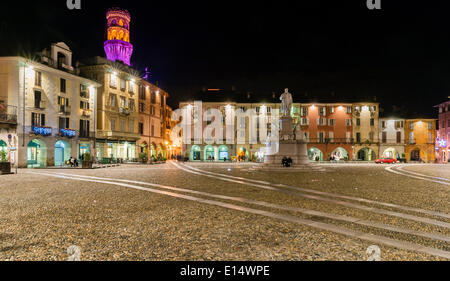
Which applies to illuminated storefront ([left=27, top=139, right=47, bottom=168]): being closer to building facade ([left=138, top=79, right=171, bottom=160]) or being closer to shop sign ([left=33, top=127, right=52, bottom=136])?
shop sign ([left=33, top=127, right=52, bottom=136])

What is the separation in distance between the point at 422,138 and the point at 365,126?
12983mm

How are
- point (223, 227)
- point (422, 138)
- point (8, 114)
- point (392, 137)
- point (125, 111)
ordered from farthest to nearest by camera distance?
point (422, 138) → point (392, 137) → point (125, 111) → point (8, 114) → point (223, 227)

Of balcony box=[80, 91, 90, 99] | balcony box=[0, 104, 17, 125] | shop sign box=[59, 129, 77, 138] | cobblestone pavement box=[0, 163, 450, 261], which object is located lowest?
cobblestone pavement box=[0, 163, 450, 261]

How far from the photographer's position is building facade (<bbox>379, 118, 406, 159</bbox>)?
189ft

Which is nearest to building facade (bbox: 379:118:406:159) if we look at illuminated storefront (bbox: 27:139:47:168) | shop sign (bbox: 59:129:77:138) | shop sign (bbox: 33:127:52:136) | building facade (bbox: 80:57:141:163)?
building facade (bbox: 80:57:141:163)

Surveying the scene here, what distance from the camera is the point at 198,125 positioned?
57.0 m

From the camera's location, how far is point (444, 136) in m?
57.7

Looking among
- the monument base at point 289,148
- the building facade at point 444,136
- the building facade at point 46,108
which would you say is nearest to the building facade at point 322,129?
the building facade at point 444,136

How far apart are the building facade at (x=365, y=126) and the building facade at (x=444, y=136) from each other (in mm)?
12553

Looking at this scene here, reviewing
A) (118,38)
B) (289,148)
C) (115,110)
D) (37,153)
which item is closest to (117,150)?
(115,110)

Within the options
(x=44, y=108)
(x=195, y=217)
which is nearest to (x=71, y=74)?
(x=44, y=108)

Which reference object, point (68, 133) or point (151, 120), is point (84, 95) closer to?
point (68, 133)

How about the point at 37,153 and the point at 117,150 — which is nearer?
the point at 37,153

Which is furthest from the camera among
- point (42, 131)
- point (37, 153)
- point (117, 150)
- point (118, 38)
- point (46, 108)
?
point (118, 38)
